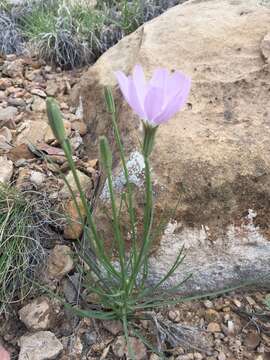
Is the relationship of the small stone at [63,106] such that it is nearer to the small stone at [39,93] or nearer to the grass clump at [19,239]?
the small stone at [39,93]

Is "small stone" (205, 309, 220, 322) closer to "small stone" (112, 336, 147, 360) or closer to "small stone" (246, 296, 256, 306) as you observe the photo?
"small stone" (246, 296, 256, 306)

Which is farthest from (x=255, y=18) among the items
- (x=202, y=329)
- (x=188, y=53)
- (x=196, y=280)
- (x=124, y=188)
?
(x=202, y=329)

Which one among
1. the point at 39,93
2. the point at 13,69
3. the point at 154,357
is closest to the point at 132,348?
the point at 154,357

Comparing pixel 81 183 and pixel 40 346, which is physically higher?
pixel 81 183

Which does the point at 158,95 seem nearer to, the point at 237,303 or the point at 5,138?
the point at 237,303

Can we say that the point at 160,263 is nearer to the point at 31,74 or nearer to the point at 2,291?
the point at 2,291

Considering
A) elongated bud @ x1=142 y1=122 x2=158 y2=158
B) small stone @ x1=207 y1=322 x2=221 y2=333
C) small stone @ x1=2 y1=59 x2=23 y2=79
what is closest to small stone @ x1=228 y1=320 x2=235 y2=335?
small stone @ x1=207 y1=322 x2=221 y2=333
